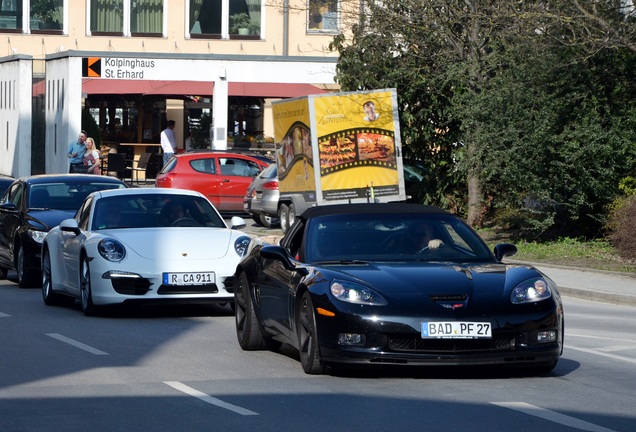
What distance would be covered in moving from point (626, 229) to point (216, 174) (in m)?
13.6

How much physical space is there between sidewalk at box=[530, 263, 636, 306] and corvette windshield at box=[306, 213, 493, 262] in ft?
23.6

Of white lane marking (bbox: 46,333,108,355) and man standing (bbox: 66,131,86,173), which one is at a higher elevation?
man standing (bbox: 66,131,86,173)

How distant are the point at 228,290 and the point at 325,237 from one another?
3.88m

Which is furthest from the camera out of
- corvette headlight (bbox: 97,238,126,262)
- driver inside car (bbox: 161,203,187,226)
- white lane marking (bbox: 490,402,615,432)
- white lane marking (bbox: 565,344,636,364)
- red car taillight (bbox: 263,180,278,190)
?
red car taillight (bbox: 263,180,278,190)

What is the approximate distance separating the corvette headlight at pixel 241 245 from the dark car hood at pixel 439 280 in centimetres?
466

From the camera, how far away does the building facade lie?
40438 mm

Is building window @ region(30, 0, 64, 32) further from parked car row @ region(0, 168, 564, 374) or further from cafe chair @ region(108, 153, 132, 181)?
parked car row @ region(0, 168, 564, 374)

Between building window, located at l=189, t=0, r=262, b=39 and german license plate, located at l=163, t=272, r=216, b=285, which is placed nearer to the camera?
german license plate, located at l=163, t=272, r=216, b=285

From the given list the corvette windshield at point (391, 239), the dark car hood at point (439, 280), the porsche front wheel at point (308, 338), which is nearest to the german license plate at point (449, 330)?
the dark car hood at point (439, 280)

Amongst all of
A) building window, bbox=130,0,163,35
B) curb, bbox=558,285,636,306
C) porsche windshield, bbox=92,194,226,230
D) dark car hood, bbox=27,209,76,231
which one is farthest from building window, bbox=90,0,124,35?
porsche windshield, bbox=92,194,226,230

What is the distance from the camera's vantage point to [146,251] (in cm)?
1471

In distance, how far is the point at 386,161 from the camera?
92.8 ft

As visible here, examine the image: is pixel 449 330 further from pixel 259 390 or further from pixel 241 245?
pixel 241 245

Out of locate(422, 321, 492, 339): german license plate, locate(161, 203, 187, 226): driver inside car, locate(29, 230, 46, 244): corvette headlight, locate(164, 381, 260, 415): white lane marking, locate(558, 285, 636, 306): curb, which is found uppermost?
locate(161, 203, 187, 226): driver inside car
